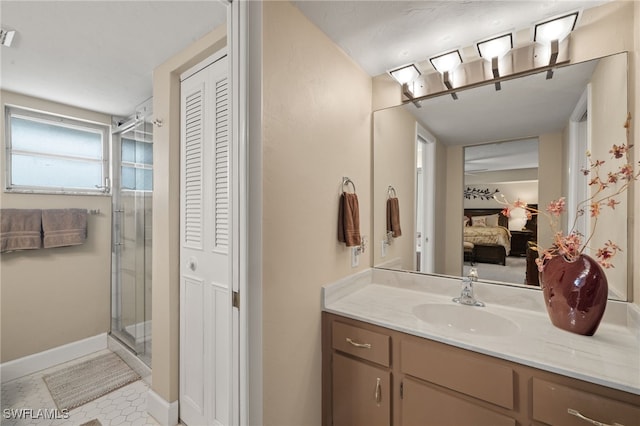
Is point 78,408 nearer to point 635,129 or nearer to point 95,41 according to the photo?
point 95,41

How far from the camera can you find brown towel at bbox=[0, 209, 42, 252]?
80.8 inches

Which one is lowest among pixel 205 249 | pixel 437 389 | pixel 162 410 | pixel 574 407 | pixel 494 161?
pixel 162 410

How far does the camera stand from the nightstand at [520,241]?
139 centimetres

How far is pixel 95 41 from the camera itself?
1486mm

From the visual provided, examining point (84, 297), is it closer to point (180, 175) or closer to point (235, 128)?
point (180, 175)

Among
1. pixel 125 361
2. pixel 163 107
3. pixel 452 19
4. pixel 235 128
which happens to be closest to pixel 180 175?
pixel 163 107

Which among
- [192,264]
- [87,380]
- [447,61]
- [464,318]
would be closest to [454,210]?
[464,318]

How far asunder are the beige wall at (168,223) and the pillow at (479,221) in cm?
181

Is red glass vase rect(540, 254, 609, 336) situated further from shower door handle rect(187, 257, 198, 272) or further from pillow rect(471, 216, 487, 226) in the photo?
shower door handle rect(187, 257, 198, 272)

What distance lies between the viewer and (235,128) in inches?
43.6


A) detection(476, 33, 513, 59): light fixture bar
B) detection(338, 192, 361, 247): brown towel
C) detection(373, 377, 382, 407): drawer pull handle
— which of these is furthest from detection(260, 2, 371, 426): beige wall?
detection(476, 33, 513, 59): light fixture bar

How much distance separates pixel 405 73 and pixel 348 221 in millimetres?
996

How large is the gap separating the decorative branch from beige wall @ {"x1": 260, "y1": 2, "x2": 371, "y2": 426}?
2.42 feet

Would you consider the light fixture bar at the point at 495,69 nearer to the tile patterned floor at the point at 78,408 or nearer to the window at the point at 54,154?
the tile patterned floor at the point at 78,408
